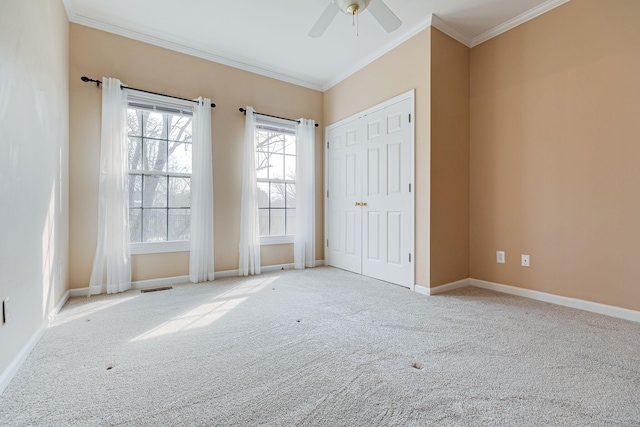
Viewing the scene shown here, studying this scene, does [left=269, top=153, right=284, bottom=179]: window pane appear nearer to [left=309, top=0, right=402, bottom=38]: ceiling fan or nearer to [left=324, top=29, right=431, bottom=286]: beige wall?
[left=324, top=29, right=431, bottom=286]: beige wall

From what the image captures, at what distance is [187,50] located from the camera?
350cm

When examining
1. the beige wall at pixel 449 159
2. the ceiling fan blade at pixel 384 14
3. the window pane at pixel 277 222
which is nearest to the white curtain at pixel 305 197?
the window pane at pixel 277 222

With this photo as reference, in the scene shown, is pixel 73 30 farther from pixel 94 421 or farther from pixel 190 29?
pixel 94 421

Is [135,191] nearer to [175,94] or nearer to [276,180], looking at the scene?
[175,94]

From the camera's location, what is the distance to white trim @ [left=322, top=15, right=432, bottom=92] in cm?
306

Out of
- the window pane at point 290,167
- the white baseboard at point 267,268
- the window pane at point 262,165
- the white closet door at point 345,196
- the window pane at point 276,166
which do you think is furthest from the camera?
the window pane at point 290,167

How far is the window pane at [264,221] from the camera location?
13.5 ft

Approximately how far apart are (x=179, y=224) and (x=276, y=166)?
153cm

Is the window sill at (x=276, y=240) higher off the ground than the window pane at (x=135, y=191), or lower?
lower

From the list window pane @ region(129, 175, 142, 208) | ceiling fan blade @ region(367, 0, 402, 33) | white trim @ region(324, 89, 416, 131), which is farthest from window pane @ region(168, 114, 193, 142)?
ceiling fan blade @ region(367, 0, 402, 33)

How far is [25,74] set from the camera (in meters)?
1.73

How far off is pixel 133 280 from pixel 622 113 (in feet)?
16.0

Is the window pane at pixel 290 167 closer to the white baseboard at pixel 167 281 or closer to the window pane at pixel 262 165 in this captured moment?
the window pane at pixel 262 165

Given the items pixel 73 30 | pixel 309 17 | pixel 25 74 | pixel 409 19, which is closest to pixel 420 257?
pixel 409 19
